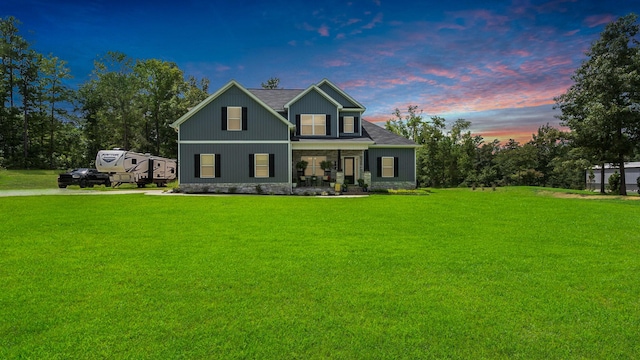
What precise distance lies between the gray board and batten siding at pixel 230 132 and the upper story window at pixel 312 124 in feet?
8.50

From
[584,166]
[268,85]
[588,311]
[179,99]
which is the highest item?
[268,85]

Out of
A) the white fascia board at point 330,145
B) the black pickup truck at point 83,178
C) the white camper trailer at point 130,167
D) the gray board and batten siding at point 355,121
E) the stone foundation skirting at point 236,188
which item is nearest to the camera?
the stone foundation skirting at point 236,188

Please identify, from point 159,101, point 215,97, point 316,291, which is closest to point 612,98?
point 215,97

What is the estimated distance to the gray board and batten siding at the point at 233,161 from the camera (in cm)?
2295

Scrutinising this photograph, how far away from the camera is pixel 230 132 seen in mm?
23125

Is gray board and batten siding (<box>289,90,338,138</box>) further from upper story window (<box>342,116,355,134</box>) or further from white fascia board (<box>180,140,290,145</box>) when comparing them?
white fascia board (<box>180,140,290,145</box>)

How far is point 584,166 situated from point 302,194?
23139mm

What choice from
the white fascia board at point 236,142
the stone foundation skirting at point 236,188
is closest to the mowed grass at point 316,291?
the stone foundation skirting at point 236,188

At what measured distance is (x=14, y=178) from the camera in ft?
101

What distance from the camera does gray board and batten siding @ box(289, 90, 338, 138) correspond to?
25.3 meters

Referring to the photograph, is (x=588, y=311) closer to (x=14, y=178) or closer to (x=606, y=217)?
(x=606, y=217)

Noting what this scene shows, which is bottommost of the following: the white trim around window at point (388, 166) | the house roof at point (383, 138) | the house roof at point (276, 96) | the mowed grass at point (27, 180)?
the mowed grass at point (27, 180)

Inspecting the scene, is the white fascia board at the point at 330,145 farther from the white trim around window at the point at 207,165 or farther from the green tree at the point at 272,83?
the green tree at the point at 272,83

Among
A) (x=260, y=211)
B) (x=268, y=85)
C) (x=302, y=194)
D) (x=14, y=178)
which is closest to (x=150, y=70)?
(x=268, y=85)
